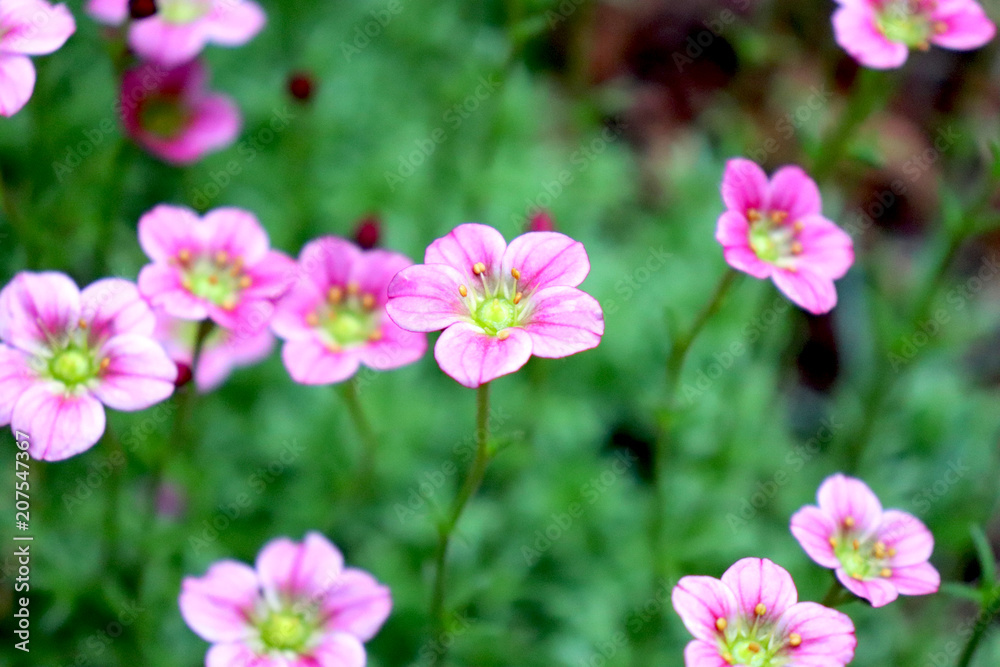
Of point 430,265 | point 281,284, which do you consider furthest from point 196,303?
point 430,265

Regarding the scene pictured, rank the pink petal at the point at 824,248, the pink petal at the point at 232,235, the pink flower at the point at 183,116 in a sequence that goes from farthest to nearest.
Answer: the pink flower at the point at 183,116 < the pink petal at the point at 232,235 < the pink petal at the point at 824,248

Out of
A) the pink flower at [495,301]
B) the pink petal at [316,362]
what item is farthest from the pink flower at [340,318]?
the pink flower at [495,301]

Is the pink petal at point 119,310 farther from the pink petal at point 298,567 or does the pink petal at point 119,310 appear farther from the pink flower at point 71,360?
the pink petal at point 298,567

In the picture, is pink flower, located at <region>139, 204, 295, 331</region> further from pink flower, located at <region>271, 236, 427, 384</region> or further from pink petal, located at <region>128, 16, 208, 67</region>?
pink petal, located at <region>128, 16, 208, 67</region>

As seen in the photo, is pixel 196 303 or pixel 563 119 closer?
pixel 196 303

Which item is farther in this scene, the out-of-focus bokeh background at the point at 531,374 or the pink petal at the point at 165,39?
the out-of-focus bokeh background at the point at 531,374

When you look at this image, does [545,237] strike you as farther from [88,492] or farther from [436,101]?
[436,101]

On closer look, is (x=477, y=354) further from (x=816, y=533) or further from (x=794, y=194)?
(x=794, y=194)
